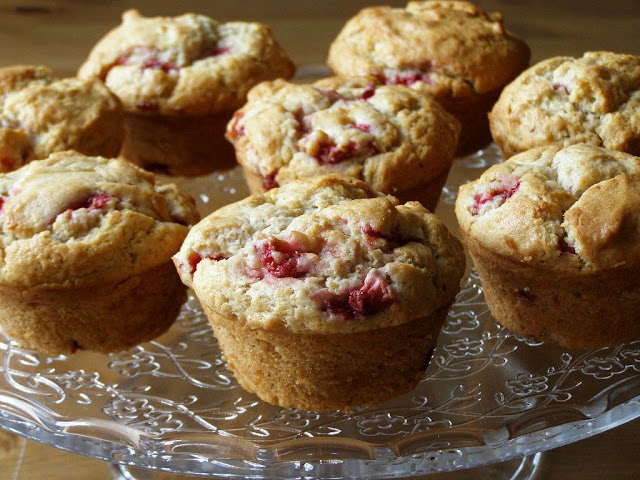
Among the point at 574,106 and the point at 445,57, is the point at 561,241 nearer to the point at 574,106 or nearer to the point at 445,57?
the point at 574,106

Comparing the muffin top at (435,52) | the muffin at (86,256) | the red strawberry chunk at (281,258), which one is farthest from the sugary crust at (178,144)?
the red strawberry chunk at (281,258)

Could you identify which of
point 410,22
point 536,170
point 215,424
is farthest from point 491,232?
point 410,22

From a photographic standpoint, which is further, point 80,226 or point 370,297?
point 80,226

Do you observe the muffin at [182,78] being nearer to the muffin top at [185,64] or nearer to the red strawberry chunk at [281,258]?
the muffin top at [185,64]

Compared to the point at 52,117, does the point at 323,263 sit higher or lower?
higher

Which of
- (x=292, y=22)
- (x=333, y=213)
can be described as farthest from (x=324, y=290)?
(x=292, y=22)

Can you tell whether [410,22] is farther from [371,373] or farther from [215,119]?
[371,373]

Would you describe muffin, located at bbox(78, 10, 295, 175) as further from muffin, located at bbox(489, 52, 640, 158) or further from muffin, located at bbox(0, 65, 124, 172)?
muffin, located at bbox(489, 52, 640, 158)
